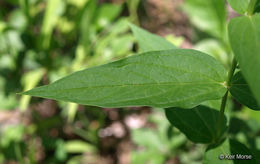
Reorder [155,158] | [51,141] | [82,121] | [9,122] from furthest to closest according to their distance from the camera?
[9,122], [82,121], [51,141], [155,158]

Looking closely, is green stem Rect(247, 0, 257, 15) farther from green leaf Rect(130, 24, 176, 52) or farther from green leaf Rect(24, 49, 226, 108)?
green leaf Rect(130, 24, 176, 52)

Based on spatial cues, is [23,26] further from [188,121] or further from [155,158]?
[188,121]

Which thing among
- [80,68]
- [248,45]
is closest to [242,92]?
[248,45]

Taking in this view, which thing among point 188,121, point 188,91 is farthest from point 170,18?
point 188,91

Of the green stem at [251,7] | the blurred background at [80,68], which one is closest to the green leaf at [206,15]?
the blurred background at [80,68]

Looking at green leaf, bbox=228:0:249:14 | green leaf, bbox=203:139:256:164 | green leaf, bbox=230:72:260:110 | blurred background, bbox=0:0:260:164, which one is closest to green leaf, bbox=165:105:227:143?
green leaf, bbox=203:139:256:164

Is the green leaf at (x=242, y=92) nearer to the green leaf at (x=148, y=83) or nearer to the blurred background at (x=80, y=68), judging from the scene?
the green leaf at (x=148, y=83)
